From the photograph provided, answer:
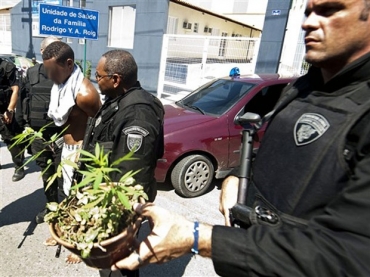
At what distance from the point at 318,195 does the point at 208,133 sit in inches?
118

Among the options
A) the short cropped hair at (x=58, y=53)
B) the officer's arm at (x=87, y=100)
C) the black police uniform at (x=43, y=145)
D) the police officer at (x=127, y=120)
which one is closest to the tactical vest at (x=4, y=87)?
the black police uniform at (x=43, y=145)

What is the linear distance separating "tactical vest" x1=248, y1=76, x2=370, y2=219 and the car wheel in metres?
2.65

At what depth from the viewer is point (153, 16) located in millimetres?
11000

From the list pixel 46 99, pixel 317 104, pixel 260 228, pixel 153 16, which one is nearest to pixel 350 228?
pixel 260 228

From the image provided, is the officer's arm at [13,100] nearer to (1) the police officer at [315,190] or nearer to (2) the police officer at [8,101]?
(2) the police officer at [8,101]

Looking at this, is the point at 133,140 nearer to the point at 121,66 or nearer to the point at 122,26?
the point at 121,66

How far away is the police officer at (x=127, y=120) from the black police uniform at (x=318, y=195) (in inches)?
37.0

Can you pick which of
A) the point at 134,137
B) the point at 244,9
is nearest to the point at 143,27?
the point at 134,137

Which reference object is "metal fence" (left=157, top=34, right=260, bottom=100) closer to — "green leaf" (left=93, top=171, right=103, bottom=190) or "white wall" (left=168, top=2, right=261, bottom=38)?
"white wall" (left=168, top=2, right=261, bottom=38)

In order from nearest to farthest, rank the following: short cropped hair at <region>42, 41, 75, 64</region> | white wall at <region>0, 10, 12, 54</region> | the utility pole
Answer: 1. short cropped hair at <region>42, 41, 75, 64</region>
2. the utility pole
3. white wall at <region>0, 10, 12, 54</region>

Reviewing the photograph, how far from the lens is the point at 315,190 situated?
34.3 inches

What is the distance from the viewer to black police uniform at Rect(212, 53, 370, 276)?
719 millimetres

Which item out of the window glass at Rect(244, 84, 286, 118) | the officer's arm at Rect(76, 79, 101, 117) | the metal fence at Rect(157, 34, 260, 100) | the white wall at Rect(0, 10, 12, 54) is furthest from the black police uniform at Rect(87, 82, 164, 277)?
the white wall at Rect(0, 10, 12, 54)

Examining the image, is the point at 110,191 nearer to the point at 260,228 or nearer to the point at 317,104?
the point at 260,228
